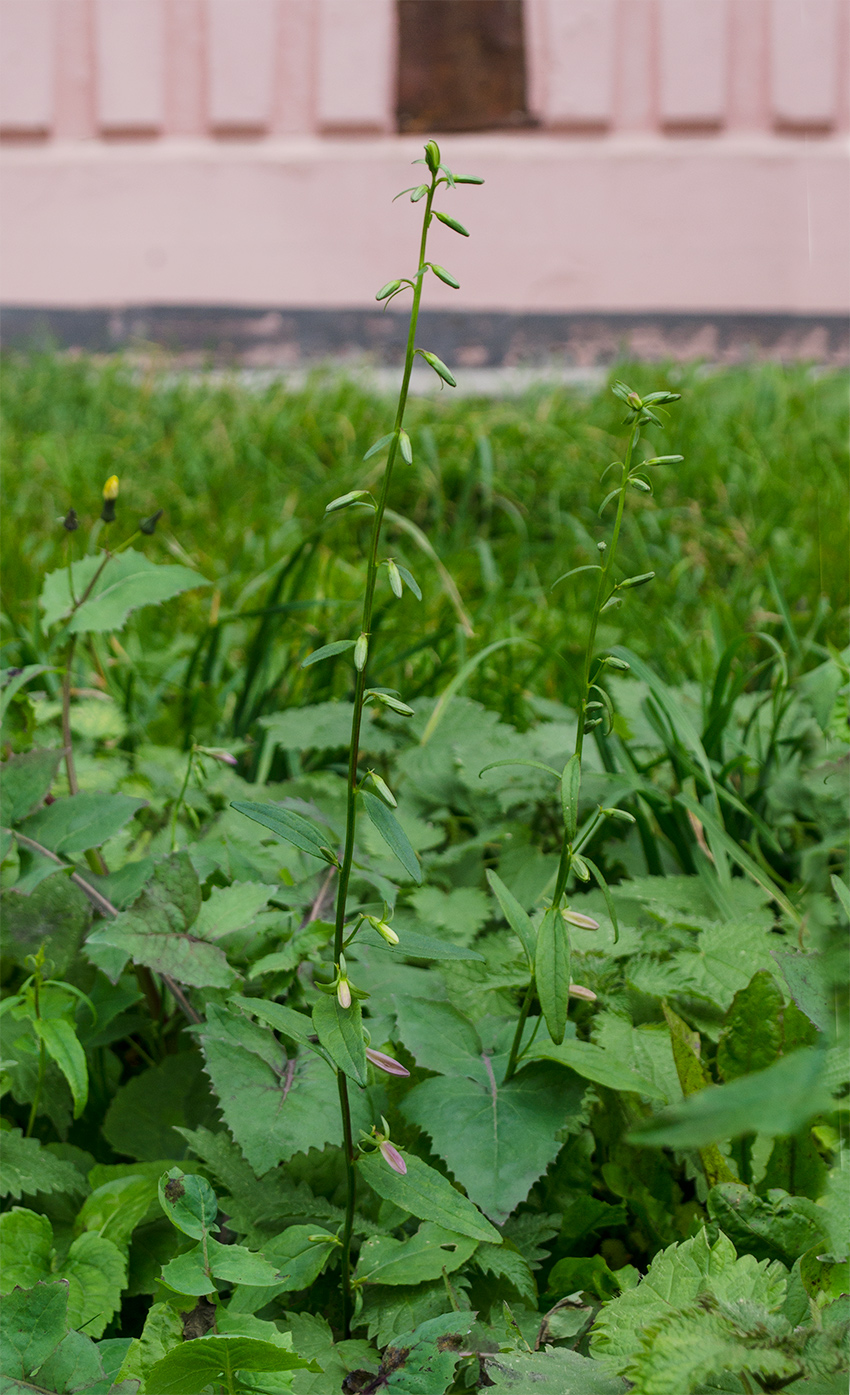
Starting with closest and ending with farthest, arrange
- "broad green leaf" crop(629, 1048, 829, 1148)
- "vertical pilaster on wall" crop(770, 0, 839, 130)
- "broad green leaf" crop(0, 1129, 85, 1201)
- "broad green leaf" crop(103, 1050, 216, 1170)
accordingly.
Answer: "broad green leaf" crop(629, 1048, 829, 1148)
"broad green leaf" crop(0, 1129, 85, 1201)
"broad green leaf" crop(103, 1050, 216, 1170)
"vertical pilaster on wall" crop(770, 0, 839, 130)

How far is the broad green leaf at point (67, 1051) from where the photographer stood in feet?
2.77

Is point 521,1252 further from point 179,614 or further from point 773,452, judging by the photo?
point 773,452

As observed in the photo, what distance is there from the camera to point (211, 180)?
5590 mm

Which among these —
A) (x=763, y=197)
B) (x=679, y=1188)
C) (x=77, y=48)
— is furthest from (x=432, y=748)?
(x=77, y=48)

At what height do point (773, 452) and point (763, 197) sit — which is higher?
point (763, 197)

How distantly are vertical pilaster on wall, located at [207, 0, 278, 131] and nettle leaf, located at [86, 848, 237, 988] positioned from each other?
553 cm

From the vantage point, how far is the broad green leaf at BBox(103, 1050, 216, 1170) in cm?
97

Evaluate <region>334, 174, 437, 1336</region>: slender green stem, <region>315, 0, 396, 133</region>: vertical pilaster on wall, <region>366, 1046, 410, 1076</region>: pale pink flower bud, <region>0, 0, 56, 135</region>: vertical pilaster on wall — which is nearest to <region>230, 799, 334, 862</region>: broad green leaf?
<region>334, 174, 437, 1336</region>: slender green stem

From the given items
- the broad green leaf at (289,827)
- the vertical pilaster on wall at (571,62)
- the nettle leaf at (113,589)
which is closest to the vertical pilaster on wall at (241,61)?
the vertical pilaster on wall at (571,62)

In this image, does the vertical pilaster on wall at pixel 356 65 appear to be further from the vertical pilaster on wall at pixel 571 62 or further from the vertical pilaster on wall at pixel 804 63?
the vertical pilaster on wall at pixel 804 63

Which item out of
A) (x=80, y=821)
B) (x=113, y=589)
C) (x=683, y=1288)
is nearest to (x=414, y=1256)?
(x=683, y=1288)

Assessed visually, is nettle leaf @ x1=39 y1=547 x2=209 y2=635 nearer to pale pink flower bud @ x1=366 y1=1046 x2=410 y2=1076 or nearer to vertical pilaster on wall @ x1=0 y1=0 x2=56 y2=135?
pale pink flower bud @ x1=366 y1=1046 x2=410 y2=1076

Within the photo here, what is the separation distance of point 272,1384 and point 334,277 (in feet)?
18.9

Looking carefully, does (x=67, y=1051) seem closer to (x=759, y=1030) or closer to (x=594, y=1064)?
(x=594, y=1064)
